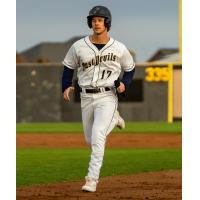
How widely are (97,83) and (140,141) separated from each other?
11477mm

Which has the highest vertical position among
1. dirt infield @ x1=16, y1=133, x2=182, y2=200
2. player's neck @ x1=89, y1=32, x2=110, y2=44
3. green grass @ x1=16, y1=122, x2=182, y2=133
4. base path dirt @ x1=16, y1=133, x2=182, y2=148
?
player's neck @ x1=89, y1=32, x2=110, y2=44

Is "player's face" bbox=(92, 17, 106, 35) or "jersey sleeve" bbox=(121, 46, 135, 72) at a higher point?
"player's face" bbox=(92, 17, 106, 35)

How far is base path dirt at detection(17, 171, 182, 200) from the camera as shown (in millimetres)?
6125

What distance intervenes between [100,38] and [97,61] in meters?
0.21

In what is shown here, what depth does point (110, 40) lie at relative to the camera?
6418 millimetres

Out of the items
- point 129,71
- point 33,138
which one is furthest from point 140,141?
point 129,71

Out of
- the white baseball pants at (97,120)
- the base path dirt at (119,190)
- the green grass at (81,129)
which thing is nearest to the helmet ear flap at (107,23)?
the white baseball pants at (97,120)

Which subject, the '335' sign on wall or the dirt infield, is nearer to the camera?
the dirt infield

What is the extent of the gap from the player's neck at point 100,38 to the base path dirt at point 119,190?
140 cm

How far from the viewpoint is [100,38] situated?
6.34m

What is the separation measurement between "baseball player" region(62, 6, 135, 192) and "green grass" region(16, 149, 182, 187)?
5.64ft

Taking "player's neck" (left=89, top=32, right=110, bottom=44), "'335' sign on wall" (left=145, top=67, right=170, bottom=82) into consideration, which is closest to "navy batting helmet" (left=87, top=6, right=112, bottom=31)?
"player's neck" (left=89, top=32, right=110, bottom=44)

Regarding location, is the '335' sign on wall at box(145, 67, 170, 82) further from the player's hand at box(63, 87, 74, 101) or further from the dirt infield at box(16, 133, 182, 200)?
the player's hand at box(63, 87, 74, 101)

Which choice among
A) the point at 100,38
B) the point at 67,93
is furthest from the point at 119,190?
the point at 100,38
